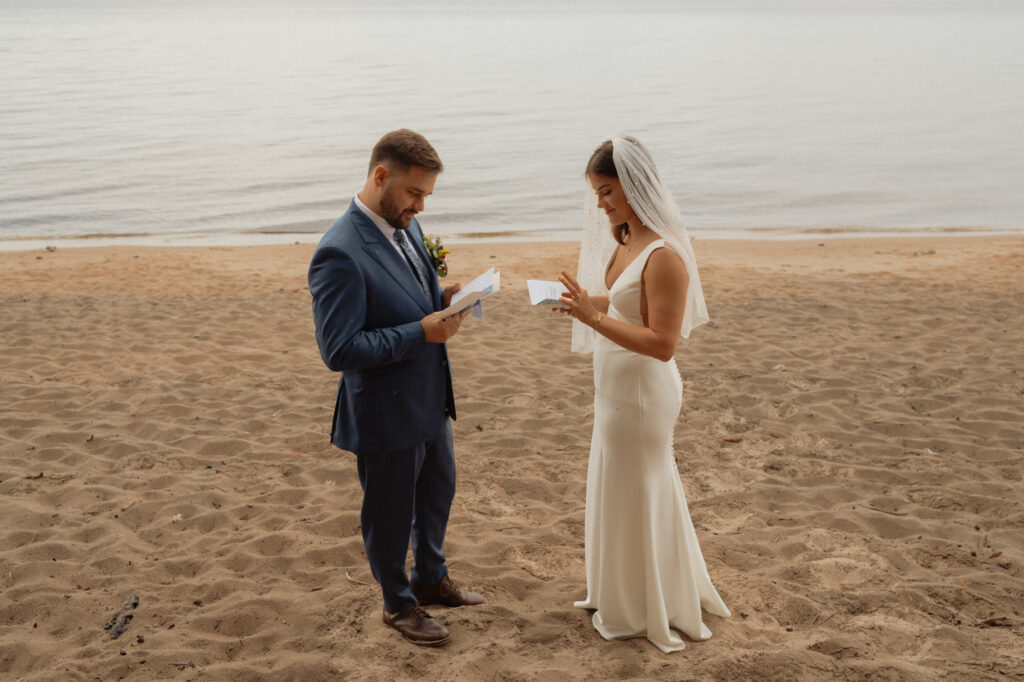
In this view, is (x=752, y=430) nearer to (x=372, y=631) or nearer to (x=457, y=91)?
(x=372, y=631)

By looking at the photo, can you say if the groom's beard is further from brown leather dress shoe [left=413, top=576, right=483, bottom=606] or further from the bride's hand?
brown leather dress shoe [left=413, top=576, right=483, bottom=606]

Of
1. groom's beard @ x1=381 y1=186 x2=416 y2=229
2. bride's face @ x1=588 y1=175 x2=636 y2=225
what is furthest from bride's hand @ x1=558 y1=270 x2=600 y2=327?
groom's beard @ x1=381 y1=186 x2=416 y2=229

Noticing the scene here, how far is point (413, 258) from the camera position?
3781mm

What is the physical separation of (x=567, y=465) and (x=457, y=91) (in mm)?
40077

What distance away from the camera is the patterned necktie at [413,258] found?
370 centimetres

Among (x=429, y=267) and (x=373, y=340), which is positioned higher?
(x=429, y=267)

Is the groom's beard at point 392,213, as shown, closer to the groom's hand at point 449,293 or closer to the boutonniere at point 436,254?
the boutonniere at point 436,254

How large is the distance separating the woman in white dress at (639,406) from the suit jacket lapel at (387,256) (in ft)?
2.17

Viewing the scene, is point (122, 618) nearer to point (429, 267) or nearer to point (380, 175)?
point (429, 267)

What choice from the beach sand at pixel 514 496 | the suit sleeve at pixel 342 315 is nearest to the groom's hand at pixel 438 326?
the suit sleeve at pixel 342 315

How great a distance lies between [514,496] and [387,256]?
2609 mm

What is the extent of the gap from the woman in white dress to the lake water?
14.0 metres

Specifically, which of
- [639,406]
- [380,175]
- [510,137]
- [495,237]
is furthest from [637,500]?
[510,137]

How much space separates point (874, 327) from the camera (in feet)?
29.6
